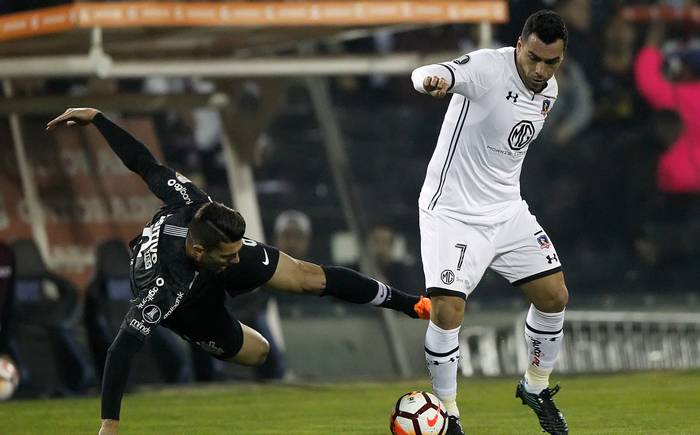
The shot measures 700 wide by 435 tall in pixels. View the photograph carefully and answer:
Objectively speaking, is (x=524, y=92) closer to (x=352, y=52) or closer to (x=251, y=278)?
(x=251, y=278)

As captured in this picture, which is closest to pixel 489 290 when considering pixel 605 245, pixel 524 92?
pixel 605 245

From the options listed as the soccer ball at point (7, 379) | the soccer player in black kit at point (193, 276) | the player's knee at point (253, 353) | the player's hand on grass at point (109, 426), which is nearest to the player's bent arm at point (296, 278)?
the soccer player in black kit at point (193, 276)

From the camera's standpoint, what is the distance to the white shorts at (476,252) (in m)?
8.05

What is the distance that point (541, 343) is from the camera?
27.3ft

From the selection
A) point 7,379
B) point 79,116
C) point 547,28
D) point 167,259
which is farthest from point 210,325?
point 7,379

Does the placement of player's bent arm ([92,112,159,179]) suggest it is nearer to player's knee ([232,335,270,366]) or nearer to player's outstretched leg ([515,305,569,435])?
player's knee ([232,335,270,366])

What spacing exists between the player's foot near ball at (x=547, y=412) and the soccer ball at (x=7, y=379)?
5255mm

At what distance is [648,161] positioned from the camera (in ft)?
54.0

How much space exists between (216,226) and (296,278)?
957mm

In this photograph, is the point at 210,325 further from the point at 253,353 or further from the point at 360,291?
the point at 360,291

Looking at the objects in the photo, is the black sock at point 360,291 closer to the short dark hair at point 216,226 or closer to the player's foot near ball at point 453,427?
the player's foot near ball at point 453,427

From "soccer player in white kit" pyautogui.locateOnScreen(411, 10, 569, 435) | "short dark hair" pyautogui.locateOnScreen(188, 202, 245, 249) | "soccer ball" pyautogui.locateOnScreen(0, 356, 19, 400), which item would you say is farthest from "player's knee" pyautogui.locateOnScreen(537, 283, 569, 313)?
"soccer ball" pyautogui.locateOnScreen(0, 356, 19, 400)

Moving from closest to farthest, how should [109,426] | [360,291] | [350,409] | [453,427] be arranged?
1. [109,426]
2. [453,427]
3. [360,291]
4. [350,409]

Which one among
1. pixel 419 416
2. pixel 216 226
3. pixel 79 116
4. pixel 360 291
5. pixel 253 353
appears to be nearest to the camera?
pixel 216 226
